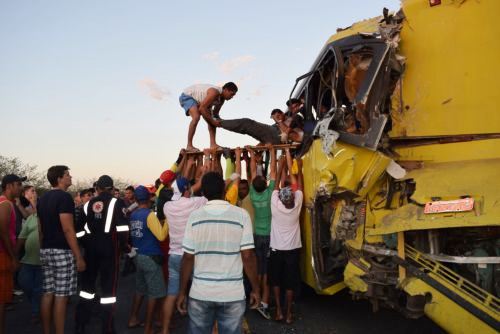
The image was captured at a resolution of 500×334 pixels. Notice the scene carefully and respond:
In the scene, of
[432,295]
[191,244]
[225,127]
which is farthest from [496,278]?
[225,127]

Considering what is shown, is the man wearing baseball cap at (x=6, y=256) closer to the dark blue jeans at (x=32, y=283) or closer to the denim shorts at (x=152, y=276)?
the denim shorts at (x=152, y=276)

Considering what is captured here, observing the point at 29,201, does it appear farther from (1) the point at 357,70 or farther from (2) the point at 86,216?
(1) the point at 357,70

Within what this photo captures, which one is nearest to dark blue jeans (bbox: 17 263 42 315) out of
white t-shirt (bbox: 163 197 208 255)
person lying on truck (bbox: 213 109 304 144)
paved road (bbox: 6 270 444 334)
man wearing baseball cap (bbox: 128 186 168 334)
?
paved road (bbox: 6 270 444 334)

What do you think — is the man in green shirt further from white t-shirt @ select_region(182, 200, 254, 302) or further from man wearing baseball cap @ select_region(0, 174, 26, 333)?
man wearing baseball cap @ select_region(0, 174, 26, 333)

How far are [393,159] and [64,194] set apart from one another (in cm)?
325

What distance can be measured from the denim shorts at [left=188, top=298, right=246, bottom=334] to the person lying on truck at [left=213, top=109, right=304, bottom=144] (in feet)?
10.9

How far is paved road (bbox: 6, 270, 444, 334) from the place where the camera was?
458cm

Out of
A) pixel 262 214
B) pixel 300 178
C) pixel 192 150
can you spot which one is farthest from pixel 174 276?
pixel 192 150

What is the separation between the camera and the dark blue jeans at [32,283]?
17.2ft

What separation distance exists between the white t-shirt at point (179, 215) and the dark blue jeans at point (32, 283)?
216 cm

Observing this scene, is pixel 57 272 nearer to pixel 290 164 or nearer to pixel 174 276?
pixel 174 276

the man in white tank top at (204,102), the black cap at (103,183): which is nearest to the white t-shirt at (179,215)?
the black cap at (103,183)

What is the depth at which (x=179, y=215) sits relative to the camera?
4.37m

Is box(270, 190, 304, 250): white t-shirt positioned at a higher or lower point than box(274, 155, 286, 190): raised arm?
lower
